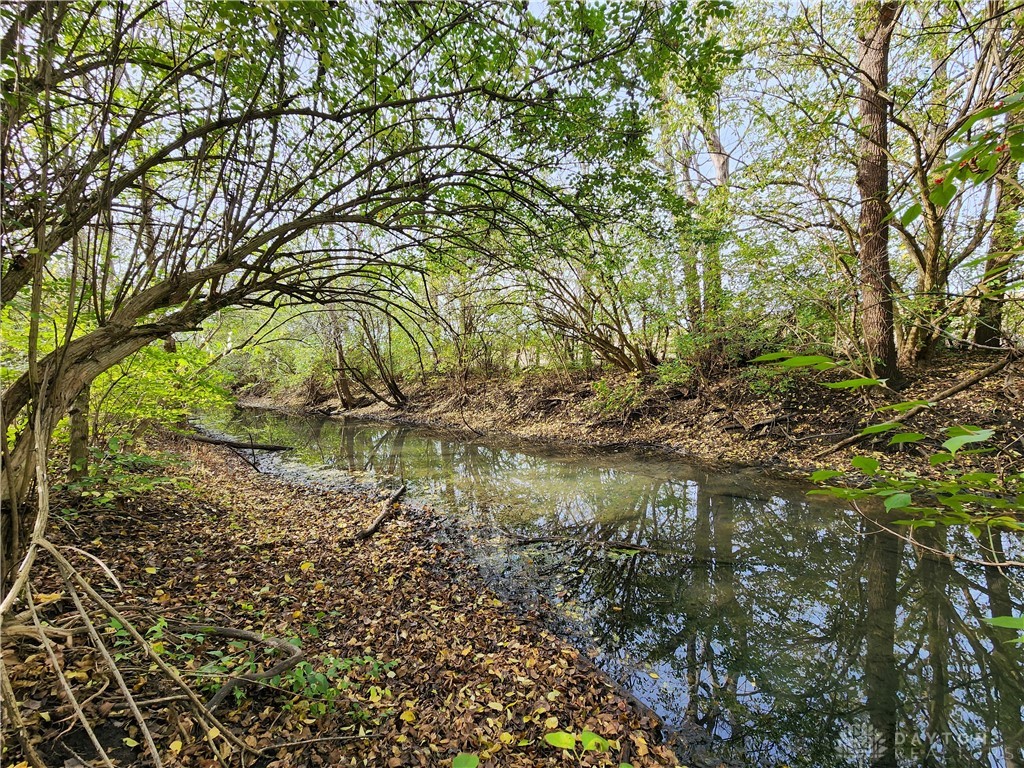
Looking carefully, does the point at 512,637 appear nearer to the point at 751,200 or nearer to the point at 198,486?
the point at 198,486

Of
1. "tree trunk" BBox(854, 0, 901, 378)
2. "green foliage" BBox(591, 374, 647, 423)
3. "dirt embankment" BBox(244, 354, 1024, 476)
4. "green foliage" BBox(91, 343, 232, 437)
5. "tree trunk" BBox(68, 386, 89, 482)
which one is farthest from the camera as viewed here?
"green foliage" BBox(591, 374, 647, 423)

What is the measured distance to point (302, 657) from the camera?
3.28 meters

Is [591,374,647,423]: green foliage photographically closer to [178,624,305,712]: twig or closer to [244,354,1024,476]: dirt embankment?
[244,354,1024,476]: dirt embankment

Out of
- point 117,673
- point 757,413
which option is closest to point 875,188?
point 757,413

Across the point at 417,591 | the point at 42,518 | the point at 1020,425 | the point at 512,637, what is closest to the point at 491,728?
the point at 512,637

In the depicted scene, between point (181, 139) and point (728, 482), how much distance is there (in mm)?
9164

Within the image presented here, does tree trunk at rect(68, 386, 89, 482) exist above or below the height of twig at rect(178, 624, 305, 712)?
above

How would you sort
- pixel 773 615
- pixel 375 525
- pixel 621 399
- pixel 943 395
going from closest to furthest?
pixel 943 395 → pixel 773 615 → pixel 375 525 → pixel 621 399

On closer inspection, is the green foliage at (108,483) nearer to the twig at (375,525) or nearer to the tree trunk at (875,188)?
the twig at (375,525)

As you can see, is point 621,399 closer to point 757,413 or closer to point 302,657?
point 757,413

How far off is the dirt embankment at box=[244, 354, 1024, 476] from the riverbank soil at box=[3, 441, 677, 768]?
98.7 inches

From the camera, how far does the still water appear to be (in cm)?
319

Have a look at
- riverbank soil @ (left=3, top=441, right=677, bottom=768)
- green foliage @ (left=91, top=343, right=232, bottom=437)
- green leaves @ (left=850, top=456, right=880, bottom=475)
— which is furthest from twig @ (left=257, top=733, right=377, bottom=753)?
green foliage @ (left=91, top=343, right=232, bottom=437)

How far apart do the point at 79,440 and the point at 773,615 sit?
8.27m
